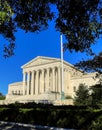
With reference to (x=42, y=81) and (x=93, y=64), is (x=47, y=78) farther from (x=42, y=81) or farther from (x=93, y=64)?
(x=93, y=64)

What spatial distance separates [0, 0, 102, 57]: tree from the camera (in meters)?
10.2

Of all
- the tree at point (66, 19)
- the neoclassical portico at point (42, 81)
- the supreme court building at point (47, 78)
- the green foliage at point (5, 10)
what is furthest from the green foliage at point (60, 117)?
the neoclassical portico at point (42, 81)

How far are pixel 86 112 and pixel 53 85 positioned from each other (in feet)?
290

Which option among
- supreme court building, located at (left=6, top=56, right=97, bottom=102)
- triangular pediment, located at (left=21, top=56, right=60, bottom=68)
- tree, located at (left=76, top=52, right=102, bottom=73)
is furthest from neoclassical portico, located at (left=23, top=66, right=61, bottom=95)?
tree, located at (left=76, top=52, right=102, bottom=73)

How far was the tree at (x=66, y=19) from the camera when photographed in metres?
10.2

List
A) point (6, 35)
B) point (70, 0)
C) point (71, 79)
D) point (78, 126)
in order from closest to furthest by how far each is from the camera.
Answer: point (70, 0) → point (6, 35) → point (78, 126) → point (71, 79)

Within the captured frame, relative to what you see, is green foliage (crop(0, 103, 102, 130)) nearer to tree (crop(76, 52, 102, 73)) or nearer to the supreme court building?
tree (crop(76, 52, 102, 73))

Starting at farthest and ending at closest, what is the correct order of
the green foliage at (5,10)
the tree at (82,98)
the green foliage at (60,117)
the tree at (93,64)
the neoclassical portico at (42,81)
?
1. the neoclassical portico at (42,81)
2. the tree at (82,98)
3. the tree at (93,64)
4. the green foliage at (60,117)
5. the green foliage at (5,10)

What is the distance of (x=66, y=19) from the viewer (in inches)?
428

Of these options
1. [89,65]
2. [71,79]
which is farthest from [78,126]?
[71,79]

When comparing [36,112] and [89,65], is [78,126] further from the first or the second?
[89,65]

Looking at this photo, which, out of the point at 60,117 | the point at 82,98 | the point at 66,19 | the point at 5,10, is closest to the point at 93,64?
the point at 60,117

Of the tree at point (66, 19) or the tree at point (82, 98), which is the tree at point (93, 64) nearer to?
the tree at point (66, 19)

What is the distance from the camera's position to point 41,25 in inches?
465
